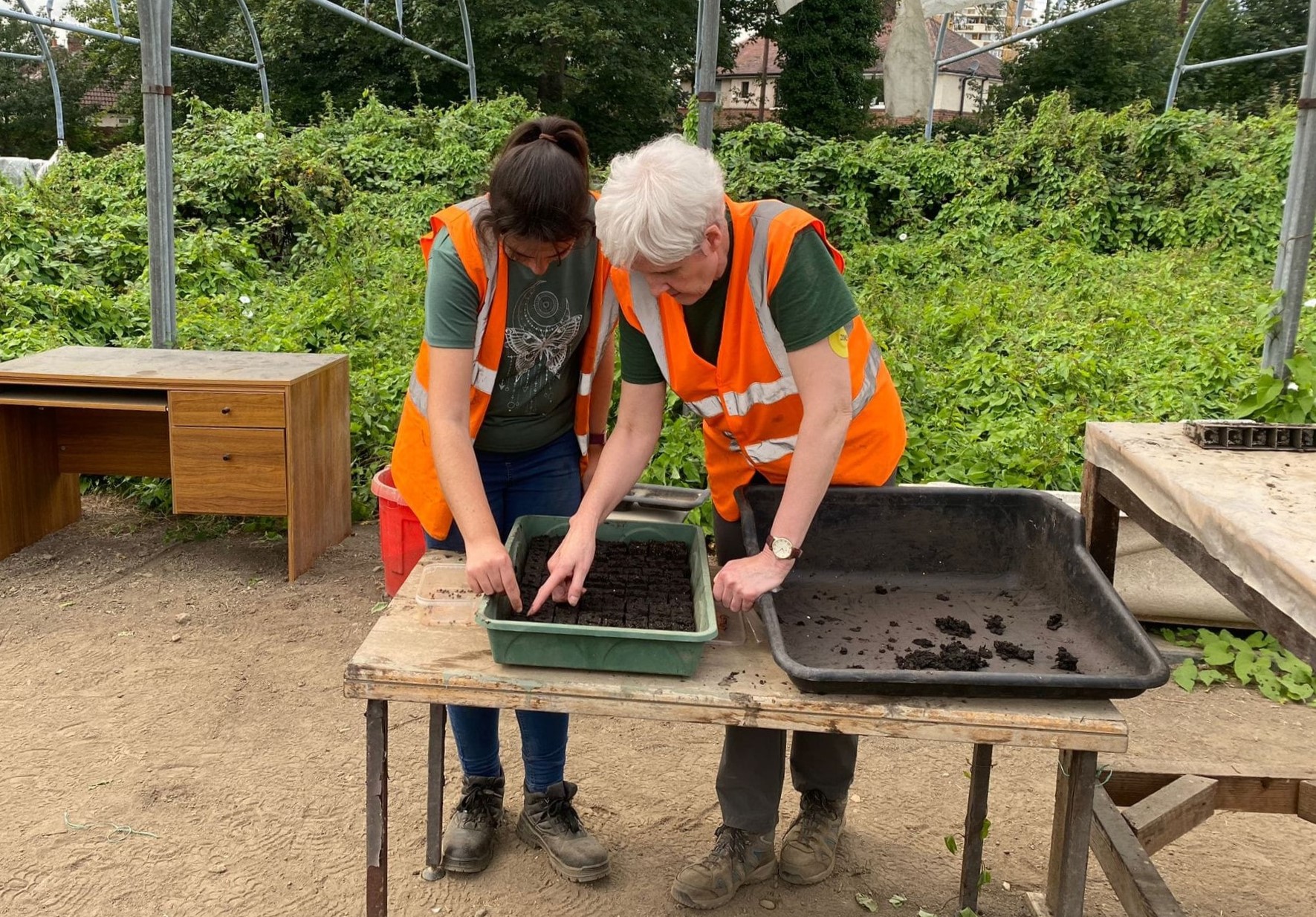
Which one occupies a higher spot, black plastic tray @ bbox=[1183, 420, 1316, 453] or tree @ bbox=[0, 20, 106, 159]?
tree @ bbox=[0, 20, 106, 159]

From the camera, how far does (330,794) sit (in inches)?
116

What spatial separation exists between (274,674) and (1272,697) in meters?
3.38

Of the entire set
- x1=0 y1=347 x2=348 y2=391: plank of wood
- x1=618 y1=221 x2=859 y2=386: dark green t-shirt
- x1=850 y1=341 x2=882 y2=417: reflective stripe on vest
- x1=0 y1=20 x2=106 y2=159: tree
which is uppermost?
x1=0 y1=20 x2=106 y2=159: tree

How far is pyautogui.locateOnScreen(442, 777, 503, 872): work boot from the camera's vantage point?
2.56m

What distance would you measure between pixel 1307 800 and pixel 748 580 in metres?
1.54

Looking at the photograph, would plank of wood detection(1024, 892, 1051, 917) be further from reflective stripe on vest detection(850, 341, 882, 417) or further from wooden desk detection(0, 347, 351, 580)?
wooden desk detection(0, 347, 351, 580)

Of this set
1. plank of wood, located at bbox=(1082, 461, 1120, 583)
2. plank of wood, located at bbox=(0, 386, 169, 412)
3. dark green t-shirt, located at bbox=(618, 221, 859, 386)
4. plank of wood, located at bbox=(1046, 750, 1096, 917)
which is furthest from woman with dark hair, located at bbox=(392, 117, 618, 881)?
plank of wood, located at bbox=(0, 386, 169, 412)

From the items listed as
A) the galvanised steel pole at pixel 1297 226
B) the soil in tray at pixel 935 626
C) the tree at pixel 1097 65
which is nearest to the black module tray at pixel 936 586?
the soil in tray at pixel 935 626

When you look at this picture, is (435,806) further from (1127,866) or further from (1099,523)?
(1099,523)

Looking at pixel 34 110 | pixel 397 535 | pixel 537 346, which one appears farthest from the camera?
pixel 34 110

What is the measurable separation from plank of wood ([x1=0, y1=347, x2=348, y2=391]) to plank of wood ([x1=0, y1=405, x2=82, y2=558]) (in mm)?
274

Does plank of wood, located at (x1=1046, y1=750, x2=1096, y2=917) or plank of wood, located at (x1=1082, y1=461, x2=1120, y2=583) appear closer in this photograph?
plank of wood, located at (x1=1046, y1=750, x2=1096, y2=917)

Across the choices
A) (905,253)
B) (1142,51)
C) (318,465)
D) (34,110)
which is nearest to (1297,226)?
(318,465)

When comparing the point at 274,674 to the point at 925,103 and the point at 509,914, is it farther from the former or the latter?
the point at 925,103
